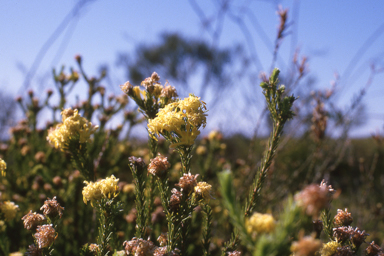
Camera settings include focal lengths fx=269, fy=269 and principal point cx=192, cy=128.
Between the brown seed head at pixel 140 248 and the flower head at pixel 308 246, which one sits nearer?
the flower head at pixel 308 246

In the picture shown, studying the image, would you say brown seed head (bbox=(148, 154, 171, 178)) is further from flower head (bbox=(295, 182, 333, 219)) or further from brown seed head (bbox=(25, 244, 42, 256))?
flower head (bbox=(295, 182, 333, 219))

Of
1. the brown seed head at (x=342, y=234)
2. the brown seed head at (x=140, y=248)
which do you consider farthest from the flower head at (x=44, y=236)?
the brown seed head at (x=342, y=234)

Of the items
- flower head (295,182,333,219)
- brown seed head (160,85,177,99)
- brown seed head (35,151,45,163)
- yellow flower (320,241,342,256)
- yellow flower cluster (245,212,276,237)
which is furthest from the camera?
brown seed head (35,151,45,163)

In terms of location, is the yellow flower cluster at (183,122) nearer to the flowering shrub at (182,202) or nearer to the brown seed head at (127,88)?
the flowering shrub at (182,202)

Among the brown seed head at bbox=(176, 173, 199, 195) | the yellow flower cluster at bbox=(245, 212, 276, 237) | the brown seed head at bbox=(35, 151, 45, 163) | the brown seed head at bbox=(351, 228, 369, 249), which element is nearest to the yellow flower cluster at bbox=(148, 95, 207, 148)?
the brown seed head at bbox=(176, 173, 199, 195)

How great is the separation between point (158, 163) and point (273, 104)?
0.53 meters

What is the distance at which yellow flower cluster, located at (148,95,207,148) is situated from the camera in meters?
1.05

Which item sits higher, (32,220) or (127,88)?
(127,88)

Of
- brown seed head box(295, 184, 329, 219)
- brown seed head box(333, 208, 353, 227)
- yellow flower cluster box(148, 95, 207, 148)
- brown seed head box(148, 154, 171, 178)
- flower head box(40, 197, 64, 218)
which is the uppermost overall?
yellow flower cluster box(148, 95, 207, 148)

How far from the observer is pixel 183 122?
1.06m

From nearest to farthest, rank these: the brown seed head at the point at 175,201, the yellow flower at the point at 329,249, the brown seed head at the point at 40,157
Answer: the yellow flower at the point at 329,249
the brown seed head at the point at 175,201
the brown seed head at the point at 40,157

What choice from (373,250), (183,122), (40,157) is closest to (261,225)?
(183,122)

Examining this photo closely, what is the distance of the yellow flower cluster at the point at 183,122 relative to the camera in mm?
1050

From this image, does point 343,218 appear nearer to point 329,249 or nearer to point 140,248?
point 329,249
